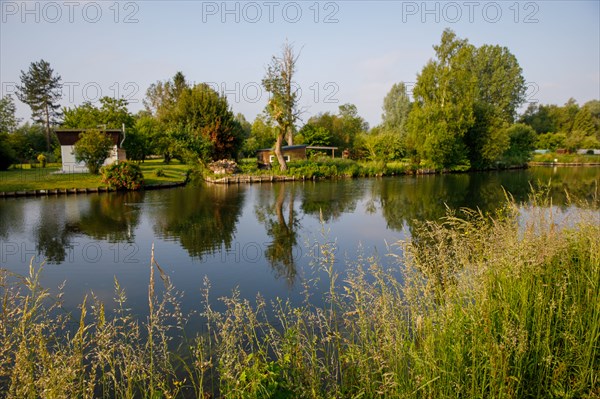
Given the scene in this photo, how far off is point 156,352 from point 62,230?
457 inches

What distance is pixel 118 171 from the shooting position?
27688 millimetres

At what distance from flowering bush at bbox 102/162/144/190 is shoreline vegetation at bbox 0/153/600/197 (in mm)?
526

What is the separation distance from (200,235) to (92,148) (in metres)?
22.0

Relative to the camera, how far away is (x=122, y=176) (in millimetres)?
27516

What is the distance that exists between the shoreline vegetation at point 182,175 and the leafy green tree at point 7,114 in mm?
21630

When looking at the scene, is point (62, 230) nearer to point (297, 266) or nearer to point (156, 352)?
point (297, 266)

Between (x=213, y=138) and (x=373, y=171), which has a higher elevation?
(x=213, y=138)

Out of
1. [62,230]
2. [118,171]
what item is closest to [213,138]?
[118,171]

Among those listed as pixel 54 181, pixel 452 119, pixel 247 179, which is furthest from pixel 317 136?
pixel 54 181

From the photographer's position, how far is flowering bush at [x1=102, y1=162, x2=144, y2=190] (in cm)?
2747

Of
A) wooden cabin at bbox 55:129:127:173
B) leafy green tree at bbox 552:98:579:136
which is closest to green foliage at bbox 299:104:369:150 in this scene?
wooden cabin at bbox 55:129:127:173

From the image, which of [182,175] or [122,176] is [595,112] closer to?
[182,175]

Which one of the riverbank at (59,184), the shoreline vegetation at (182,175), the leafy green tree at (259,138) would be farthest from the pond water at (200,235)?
the leafy green tree at (259,138)

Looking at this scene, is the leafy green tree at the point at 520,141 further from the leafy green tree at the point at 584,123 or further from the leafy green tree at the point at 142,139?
the leafy green tree at the point at 142,139
